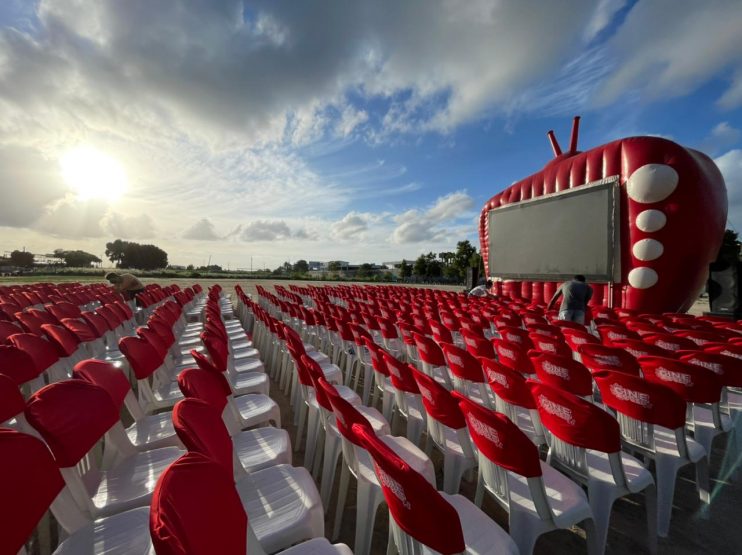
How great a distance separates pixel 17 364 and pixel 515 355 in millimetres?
4473

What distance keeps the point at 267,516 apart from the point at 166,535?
1.04m

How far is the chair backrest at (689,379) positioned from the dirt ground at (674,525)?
2.55 ft

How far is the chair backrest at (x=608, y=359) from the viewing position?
284 centimetres

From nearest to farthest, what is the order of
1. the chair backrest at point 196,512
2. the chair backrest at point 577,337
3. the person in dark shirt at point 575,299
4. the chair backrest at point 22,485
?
1. the chair backrest at point 196,512
2. the chair backrest at point 22,485
3. the chair backrest at point 577,337
4. the person in dark shirt at point 575,299

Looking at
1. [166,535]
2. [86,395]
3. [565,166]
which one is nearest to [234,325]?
[86,395]

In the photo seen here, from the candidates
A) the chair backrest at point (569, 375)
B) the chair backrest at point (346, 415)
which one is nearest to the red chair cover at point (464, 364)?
the chair backrest at point (569, 375)

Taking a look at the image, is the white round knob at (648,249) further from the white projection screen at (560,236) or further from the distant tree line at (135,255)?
the distant tree line at (135,255)

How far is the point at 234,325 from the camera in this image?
7441mm

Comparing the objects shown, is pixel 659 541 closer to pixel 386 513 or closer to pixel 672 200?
pixel 386 513

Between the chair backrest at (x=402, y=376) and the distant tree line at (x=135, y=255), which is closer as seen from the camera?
the chair backrest at (x=402, y=376)

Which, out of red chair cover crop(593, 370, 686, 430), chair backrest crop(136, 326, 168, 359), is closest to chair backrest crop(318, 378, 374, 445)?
red chair cover crop(593, 370, 686, 430)

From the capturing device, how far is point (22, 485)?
1.19 m

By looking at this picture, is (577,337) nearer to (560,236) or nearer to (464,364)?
(464,364)

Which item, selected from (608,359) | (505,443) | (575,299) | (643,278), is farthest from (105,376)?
(643,278)
